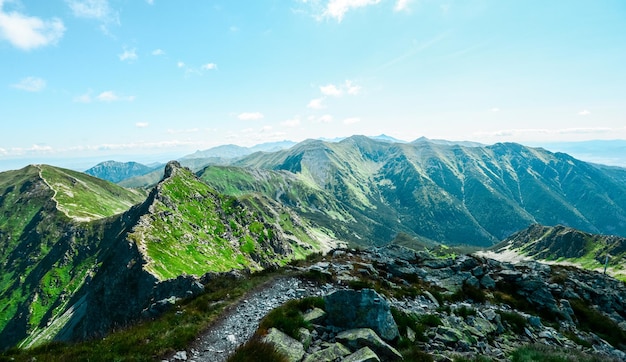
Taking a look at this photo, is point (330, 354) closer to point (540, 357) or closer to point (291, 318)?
point (291, 318)

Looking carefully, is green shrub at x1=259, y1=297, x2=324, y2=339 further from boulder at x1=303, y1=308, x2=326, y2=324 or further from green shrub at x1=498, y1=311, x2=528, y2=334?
green shrub at x1=498, y1=311, x2=528, y2=334

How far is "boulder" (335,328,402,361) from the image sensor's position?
12.8 m

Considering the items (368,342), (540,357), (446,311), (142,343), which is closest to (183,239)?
(142,343)

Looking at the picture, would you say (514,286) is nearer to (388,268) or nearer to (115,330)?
(388,268)

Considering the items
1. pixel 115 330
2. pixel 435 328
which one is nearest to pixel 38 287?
pixel 115 330

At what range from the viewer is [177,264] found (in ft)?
397

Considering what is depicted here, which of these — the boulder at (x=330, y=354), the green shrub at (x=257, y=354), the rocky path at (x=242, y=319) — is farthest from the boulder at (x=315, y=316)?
the green shrub at (x=257, y=354)

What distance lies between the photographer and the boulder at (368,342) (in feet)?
42.0

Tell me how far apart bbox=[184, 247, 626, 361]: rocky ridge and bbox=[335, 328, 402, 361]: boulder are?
40mm

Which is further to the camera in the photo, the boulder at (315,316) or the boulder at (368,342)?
the boulder at (315,316)

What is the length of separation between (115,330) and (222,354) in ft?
27.0

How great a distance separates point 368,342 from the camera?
1319cm

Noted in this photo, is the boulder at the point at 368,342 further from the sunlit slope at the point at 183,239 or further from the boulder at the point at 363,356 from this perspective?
the sunlit slope at the point at 183,239

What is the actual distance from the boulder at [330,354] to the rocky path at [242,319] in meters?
3.93
